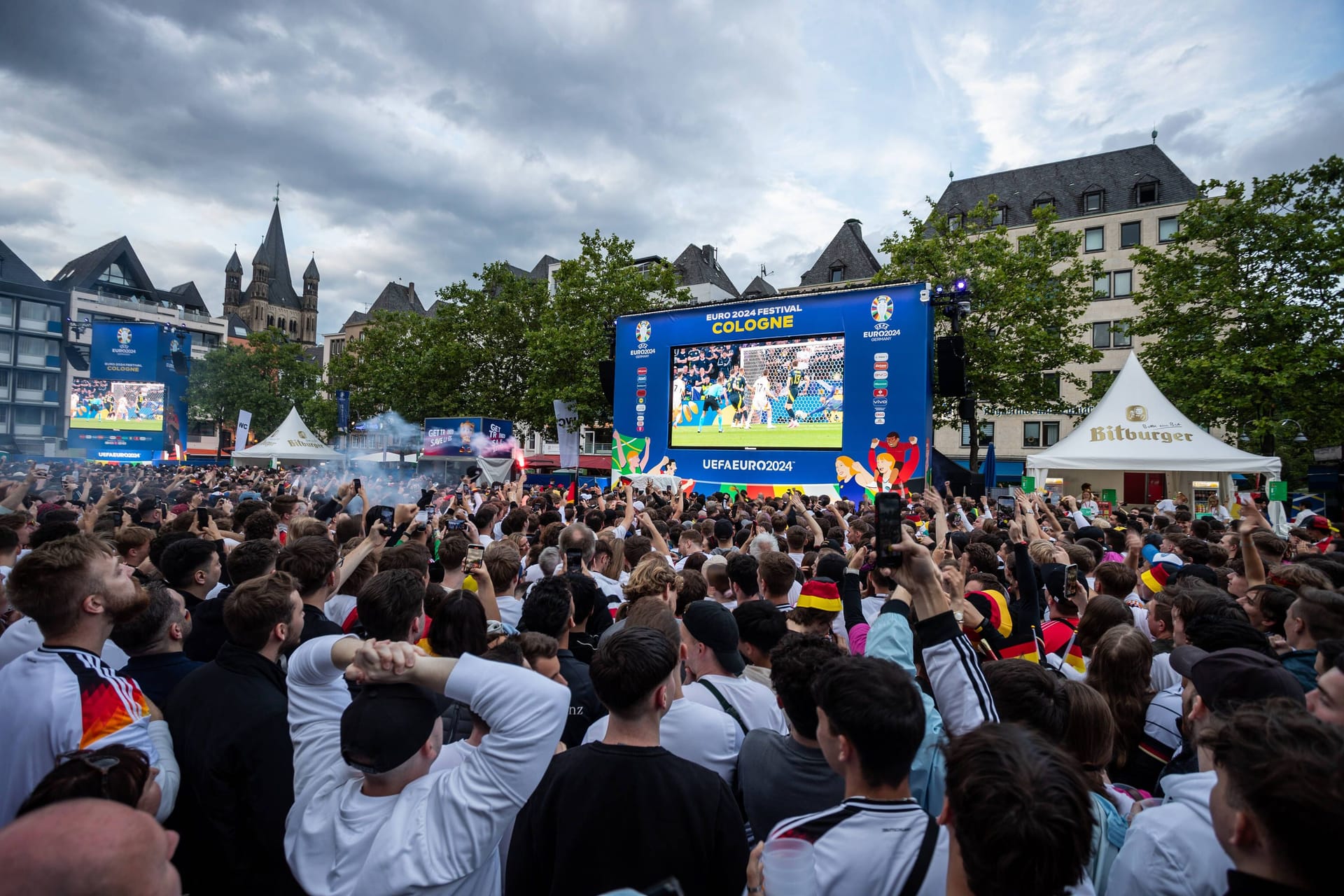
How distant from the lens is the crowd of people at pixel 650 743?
1.38m

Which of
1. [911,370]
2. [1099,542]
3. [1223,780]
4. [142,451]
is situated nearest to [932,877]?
[1223,780]

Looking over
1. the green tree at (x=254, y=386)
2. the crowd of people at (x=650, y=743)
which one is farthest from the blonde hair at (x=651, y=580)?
the green tree at (x=254, y=386)

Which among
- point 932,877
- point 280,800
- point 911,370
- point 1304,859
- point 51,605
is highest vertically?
point 911,370

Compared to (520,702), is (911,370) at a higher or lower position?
higher

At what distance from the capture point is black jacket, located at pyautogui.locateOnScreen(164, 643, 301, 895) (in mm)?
2416

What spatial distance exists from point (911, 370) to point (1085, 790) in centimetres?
1572

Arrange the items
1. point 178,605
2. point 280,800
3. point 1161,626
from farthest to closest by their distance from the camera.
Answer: point 1161,626 → point 178,605 → point 280,800

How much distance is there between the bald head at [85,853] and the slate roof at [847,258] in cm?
5124

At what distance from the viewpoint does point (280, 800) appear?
2486 millimetres

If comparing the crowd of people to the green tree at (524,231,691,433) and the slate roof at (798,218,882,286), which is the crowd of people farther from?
the slate roof at (798,218,882,286)

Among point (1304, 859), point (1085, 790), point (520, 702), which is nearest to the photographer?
point (1304, 859)

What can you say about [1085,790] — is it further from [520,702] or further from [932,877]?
[520,702]

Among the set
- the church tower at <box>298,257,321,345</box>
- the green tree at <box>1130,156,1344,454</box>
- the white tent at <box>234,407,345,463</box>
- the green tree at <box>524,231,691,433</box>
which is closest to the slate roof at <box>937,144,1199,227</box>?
the green tree at <box>1130,156,1344,454</box>

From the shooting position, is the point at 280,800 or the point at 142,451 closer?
the point at 280,800
